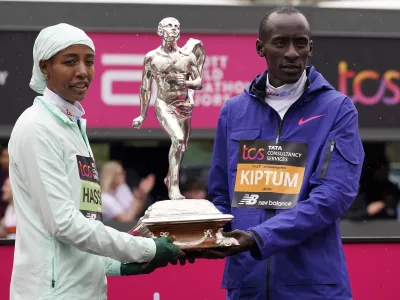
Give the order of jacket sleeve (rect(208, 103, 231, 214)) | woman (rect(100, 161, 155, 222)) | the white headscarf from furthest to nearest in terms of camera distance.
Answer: woman (rect(100, 161, 155, 222)) → jacket sleeve (rect(208, 103, 231, 214)) → the white headscarf

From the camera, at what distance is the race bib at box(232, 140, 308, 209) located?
369 cm

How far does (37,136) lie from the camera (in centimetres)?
323

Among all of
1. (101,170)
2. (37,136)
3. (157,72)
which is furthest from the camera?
(101,170)

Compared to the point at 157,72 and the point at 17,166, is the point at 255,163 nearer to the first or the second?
the point at 157,72


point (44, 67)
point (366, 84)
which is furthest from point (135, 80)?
point (44, 67)

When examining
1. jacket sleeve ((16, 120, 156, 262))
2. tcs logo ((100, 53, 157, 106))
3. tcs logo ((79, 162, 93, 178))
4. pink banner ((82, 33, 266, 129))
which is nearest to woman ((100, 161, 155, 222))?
pink banner ((82, 33, 266, 129))

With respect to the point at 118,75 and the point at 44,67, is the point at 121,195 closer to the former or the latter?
the point at 118,75

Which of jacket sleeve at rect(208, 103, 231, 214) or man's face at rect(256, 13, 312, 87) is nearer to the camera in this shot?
man's face at rect(256, 13, 312, 87)

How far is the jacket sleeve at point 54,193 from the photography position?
320 cm

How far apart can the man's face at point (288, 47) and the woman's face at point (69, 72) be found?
736mm

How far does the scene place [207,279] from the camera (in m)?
6.68

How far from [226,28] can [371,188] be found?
1491 mm

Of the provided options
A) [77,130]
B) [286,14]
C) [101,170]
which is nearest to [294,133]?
[286,14]

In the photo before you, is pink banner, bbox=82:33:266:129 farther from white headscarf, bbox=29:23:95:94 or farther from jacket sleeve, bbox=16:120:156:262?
jacket sleeve, bbox=16:120:156:262
